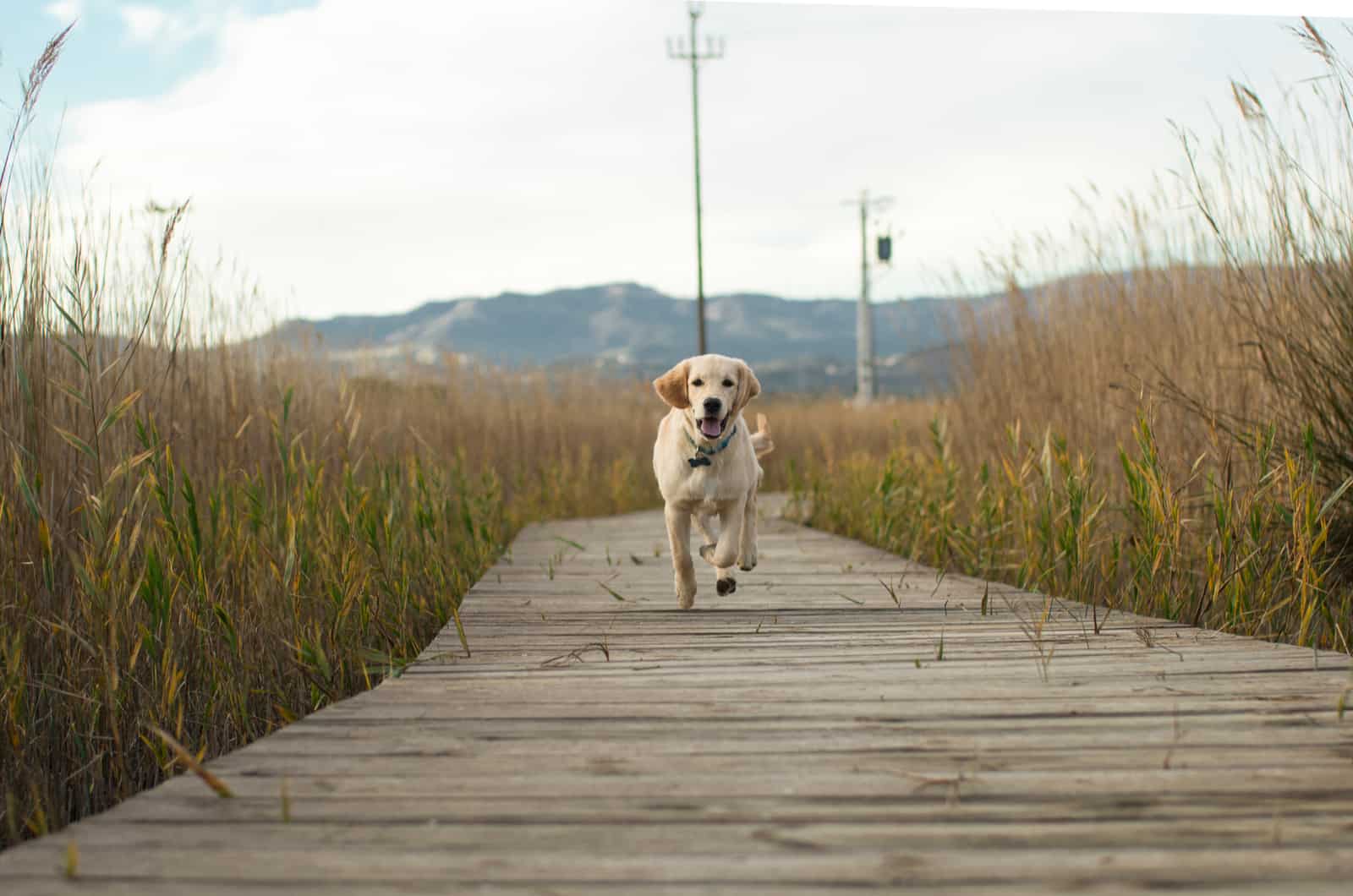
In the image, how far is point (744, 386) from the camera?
4.31m

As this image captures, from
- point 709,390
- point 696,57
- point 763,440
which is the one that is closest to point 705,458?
point 709,390

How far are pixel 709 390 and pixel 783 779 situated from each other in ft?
7.42

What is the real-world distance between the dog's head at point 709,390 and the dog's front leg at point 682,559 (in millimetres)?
378

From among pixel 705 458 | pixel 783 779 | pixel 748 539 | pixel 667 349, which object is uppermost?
pixel 667 349

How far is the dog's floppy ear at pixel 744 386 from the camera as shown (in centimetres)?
427

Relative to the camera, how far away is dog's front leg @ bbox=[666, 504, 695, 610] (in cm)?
418

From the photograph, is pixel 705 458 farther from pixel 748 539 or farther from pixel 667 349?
pixel 667 349

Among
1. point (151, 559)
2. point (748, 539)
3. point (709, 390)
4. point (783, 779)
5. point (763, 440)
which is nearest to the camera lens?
point (783, 779)

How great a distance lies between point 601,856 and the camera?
1.64 metres

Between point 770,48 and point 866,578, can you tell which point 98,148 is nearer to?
point 866,578

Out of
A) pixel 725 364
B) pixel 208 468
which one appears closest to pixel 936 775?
pixel 725 364

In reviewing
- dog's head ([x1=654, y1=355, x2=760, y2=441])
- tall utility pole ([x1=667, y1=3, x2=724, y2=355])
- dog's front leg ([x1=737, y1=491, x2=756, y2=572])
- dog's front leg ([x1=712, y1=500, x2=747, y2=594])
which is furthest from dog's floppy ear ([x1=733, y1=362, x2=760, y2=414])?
tall utility pole ([x1=667, y1=3, x2=724, y2=355])

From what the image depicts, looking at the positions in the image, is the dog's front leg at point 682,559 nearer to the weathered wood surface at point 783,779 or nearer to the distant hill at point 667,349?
the weathered wood surface at point 783,779

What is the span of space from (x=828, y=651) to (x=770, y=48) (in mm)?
5098
